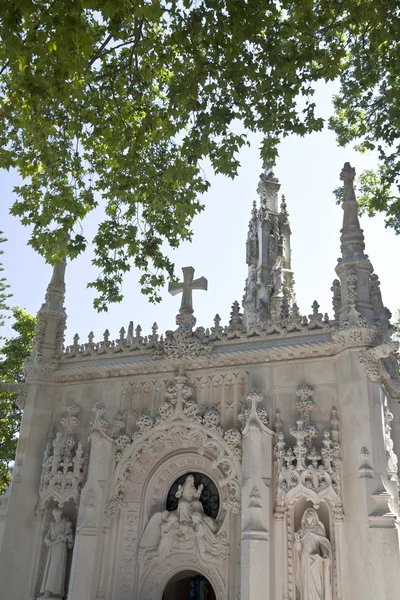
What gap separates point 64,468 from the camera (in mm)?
12883

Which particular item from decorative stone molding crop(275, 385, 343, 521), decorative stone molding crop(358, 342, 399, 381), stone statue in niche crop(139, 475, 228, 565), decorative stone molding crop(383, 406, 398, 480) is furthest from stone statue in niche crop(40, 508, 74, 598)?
decorative stone molding crop(358, 342, 399, 381)

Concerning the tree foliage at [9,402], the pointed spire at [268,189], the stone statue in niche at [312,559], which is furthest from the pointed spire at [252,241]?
the stone statue in niche at [312,559]

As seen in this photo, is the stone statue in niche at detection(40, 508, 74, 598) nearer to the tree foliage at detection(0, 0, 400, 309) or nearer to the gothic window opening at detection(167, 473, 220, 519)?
the gothic window opening at detection(167, 473, 220, 519)

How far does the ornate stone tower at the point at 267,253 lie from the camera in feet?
70.1

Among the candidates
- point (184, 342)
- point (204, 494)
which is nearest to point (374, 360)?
point (184, 342)

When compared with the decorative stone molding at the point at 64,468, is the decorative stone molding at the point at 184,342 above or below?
above

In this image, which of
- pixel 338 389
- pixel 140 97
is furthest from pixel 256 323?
pixel 140 97

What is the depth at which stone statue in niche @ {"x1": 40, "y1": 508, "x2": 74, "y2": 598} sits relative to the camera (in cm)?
1228

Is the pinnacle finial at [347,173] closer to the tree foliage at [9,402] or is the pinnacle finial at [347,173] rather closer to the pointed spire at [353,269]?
the pointed spire at [353,269]

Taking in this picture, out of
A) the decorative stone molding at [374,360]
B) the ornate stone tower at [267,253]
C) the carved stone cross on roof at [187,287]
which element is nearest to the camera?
the decorative stone molding at [374,360]

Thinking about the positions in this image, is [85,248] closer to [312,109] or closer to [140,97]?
[140,97]

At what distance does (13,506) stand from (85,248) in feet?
19.2

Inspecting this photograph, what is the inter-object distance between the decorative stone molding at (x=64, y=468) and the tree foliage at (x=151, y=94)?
320 cm

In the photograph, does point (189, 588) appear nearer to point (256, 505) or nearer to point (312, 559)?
point (256, 505)
